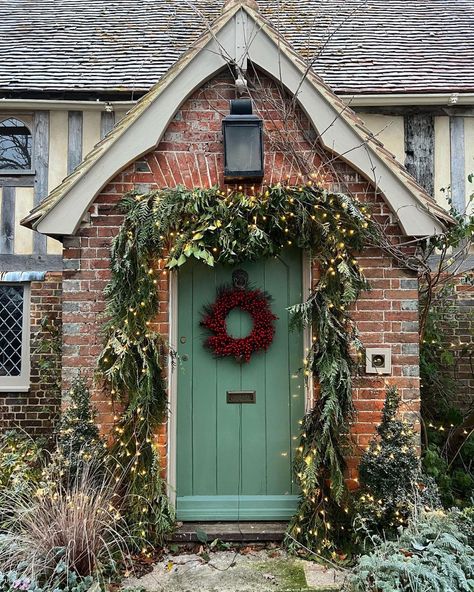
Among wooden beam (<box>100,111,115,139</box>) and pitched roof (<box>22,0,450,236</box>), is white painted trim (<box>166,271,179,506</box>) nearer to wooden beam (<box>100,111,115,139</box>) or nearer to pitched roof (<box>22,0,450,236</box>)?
pitched roof (<box>22,0,450,236</box>)

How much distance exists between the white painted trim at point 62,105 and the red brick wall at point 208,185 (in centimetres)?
234

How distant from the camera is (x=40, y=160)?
6086 mm

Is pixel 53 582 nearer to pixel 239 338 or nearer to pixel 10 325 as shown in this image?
pixel 239 338

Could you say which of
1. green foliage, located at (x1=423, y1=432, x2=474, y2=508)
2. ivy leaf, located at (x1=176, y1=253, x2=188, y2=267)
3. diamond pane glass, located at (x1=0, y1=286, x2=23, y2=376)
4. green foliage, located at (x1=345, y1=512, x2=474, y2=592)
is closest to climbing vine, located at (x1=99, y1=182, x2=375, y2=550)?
ivy leaf, located at (x1=176, y1=253, x2=188, y2=267)

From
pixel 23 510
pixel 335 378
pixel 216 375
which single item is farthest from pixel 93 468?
pixel 335 378

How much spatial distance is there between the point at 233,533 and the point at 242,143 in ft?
10.1

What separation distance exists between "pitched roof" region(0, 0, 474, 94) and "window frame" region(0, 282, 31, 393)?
255 centimetres

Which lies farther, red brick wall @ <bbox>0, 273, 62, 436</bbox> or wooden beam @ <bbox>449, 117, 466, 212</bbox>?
wooden beam @ <bbox>449, 117, 466, 212</bbox>

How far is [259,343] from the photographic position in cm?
400

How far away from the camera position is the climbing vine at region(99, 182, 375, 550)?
3602mm

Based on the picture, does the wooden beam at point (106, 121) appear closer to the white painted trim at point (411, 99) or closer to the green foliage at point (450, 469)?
the white painted trim at point (411, 99)

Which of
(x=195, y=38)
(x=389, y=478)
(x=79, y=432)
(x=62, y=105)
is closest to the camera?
(x=389, y=478)

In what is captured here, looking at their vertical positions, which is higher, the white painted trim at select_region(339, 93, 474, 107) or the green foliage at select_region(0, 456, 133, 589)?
the white painted trim at select_region(339, 93, 474, 107)

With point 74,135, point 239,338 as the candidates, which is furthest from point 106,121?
point 239,338
